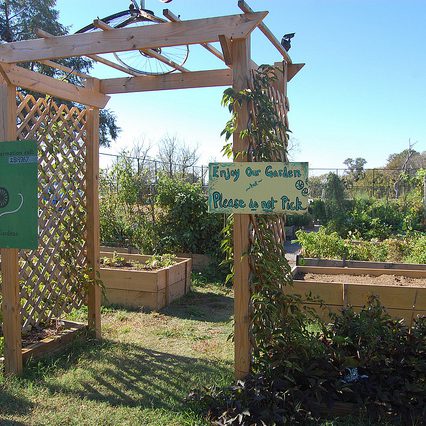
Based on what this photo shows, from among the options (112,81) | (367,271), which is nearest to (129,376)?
(112,81)

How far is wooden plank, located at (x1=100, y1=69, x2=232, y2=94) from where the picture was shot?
429 centimetres

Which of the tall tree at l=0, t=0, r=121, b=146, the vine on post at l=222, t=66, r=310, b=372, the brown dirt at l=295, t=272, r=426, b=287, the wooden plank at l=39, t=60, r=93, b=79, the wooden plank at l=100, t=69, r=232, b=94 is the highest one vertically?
the tall tree at l=0, t=0, r=121, b=146

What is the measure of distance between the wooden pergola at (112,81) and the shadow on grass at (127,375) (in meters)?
0.38

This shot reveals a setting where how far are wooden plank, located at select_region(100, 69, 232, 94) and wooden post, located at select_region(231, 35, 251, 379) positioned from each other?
1.27 metres

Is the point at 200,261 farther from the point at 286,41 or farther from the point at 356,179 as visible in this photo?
the point at 356,179

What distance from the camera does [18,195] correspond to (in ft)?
12.0

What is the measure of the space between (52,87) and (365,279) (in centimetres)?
415

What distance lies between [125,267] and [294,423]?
408 cm

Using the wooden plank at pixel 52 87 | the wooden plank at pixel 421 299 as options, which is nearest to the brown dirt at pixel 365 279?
the wooden plank at pixel 421 299

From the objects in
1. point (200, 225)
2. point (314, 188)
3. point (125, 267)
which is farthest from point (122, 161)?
point (314, 188)

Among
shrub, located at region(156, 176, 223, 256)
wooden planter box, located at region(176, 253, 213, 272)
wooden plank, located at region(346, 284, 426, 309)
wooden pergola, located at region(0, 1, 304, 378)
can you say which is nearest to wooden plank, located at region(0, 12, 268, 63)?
wooden pergola, located at region(0, 1, 304, 378)

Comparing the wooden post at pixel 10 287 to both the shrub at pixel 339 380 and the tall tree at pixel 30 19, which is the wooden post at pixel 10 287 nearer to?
the shrub at pixel 339 380

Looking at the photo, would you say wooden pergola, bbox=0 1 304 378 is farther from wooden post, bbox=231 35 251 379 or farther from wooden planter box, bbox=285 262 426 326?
wooden planter box, bbox=285 262 426 326

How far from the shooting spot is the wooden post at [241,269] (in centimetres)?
303
